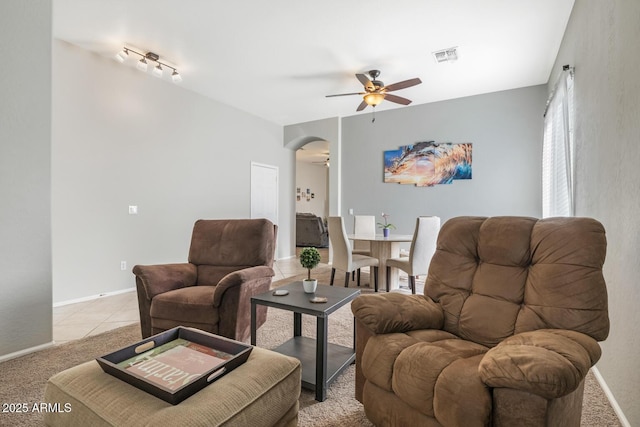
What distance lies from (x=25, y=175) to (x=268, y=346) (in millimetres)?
2146

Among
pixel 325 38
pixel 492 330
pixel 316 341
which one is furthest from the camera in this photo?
pixel 325 38

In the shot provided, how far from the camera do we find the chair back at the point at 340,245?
12.8 feet

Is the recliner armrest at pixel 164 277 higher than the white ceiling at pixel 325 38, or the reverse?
the white ceiling at pixel 325 38

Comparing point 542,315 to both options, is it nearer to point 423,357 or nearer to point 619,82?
point 423,357

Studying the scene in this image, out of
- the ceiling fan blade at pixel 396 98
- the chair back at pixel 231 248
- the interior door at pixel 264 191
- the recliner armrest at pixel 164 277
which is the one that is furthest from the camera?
the interior door at pixel 264 191

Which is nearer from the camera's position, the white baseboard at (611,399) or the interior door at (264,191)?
the white baseboard at (611,399)

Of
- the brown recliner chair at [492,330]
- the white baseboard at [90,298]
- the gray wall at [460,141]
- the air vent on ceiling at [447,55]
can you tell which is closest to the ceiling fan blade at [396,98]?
the air vent on ceiling at [447,55]

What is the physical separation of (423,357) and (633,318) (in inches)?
46.0

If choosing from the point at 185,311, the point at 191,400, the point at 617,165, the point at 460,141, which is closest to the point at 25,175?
the point at 185,311

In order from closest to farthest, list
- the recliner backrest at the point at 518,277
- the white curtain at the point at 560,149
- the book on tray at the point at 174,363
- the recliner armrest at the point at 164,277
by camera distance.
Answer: the book on tray at the point at 174,363 → the recliner backrest at the point at 518,277 → the recliner armrest at the point at 164,277 → the white curtain at the point at 560,149

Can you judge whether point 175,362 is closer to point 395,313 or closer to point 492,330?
point 395,313

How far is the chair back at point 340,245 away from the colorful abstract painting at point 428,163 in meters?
2.22

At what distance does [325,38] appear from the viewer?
11.1 ft

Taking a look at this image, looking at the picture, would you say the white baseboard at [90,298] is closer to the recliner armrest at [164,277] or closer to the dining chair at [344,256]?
the recliner armrest at [164,277]
